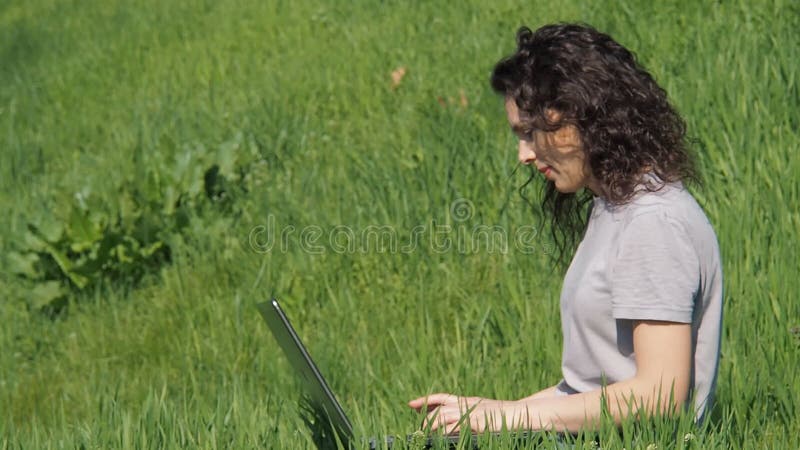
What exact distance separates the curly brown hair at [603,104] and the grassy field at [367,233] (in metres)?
0.49

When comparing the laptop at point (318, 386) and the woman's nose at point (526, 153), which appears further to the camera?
the woman's nose at point (526, 153)

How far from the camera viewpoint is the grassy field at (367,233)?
328 centimetres

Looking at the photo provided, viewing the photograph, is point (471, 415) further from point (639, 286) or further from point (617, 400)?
point (639, 286)

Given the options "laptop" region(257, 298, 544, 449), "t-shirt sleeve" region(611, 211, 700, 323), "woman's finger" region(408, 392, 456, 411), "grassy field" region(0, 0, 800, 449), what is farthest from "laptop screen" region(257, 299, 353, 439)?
"t-shirt sleeve" region(611, 211, 700, 323)

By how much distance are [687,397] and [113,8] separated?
8.26m

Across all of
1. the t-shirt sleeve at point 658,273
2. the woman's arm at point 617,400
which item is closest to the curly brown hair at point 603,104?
the t-shirt sleeve at point 658,273

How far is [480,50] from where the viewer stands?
5.95 metres

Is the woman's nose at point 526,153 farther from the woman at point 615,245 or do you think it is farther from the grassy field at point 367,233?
the grassy field at point 367,233

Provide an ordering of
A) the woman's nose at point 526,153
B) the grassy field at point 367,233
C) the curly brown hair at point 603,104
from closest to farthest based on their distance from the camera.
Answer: the curly brown hair at point 603,104
the woman's nose at point 526,153
the grassy field at point 367,233

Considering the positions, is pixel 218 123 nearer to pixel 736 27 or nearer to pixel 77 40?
pixel 736 27

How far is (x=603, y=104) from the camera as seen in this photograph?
2.21m

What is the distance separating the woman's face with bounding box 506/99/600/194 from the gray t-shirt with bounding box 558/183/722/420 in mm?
64

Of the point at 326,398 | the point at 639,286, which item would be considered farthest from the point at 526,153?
the point at 326,398

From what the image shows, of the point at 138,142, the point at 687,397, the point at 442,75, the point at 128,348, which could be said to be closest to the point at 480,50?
the point at 442,75
